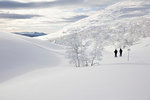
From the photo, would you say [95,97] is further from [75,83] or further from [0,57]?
[0,57]

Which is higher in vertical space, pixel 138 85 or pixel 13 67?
pixel 138 85

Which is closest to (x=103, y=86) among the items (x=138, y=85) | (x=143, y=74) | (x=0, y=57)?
(x=138, y=85)

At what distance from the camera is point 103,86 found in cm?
1125

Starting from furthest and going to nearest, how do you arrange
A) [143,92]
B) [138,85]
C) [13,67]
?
[13,67], [138,85], [143,92]

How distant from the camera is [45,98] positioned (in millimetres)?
10914

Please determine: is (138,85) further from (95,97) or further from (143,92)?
(95,97)

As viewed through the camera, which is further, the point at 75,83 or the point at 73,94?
the point at 75,83

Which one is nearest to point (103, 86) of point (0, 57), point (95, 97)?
point (95, 97)

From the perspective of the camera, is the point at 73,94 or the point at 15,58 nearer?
the point at 73,94

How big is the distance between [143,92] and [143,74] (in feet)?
12.5

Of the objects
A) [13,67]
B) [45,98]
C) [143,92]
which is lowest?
[13,67]

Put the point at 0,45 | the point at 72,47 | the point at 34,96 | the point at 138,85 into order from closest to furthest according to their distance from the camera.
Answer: the point at 138,85 < the point at 34,96 < the point at 72,47 < the point at 0,45

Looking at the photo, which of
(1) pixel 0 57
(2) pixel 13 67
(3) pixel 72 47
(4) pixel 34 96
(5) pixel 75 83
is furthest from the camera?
(3) pixel 72 47

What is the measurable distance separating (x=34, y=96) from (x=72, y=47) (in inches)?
1066
